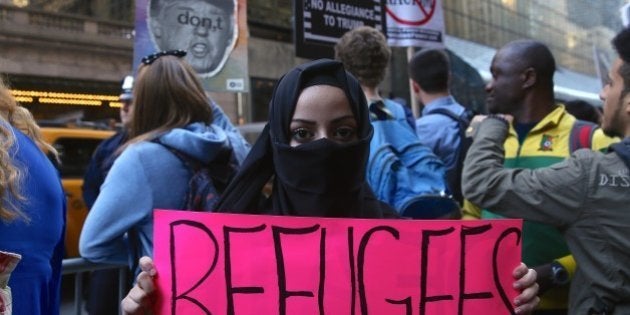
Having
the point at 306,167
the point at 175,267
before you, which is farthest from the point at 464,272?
the point at 175,267

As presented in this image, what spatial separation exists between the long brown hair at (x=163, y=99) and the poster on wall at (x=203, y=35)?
1.16 m

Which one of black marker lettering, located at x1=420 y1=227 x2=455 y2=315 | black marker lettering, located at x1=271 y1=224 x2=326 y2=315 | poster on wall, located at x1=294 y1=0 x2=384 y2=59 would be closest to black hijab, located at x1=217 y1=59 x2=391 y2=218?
black marker lettering, located at x1=271 y1=224 x2=326 y2=315

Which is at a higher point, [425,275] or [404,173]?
[404,173]

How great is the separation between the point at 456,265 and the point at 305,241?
39 centimetres

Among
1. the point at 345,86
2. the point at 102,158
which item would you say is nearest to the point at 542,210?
the point at 345,86

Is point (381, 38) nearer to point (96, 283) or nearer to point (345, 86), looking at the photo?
point (345, 86)

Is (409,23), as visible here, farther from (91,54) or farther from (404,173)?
(91,54)

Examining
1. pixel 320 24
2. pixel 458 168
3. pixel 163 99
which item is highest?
pixel 320 24

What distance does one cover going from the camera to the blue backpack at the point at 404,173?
2902 mm

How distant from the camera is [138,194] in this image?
2.38 metres

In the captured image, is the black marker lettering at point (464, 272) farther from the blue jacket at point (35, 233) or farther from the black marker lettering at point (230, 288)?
the blue jacket at point (35, 233)

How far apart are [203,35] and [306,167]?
101 inches

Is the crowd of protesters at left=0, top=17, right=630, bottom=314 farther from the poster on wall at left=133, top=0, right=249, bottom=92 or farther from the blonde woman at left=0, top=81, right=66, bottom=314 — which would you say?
the poster on wall at left=133, top=0, right=249, bottom=92

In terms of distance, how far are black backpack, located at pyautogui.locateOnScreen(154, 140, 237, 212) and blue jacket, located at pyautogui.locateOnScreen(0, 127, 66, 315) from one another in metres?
0.58
